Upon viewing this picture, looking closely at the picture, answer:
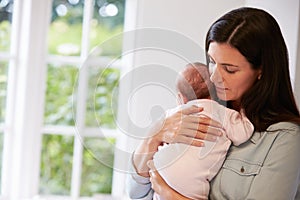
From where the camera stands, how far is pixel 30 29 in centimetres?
261

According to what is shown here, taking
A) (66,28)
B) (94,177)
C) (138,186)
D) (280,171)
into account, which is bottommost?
(94,177)

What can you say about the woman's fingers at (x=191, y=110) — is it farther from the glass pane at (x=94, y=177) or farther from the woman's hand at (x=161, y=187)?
the glass pane at (x=94, y=177)

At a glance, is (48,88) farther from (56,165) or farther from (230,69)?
(230,69)

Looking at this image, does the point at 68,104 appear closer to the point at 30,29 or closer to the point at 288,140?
the point at 30,29

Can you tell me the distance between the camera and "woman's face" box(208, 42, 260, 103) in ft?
5.25

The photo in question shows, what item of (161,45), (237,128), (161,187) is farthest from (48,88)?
(237,128)

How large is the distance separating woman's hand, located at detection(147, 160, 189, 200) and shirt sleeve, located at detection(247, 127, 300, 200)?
8.3 inches

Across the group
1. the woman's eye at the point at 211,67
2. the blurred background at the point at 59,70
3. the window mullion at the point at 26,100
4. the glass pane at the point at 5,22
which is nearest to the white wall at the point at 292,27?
the blurred background at the point at 59,70

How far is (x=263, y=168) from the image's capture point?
160 centimetres

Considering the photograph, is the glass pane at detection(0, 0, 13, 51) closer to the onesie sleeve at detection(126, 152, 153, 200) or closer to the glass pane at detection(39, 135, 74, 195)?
the glass pane at detection(39, 135, 74, 195)

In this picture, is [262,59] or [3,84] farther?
[3,84]

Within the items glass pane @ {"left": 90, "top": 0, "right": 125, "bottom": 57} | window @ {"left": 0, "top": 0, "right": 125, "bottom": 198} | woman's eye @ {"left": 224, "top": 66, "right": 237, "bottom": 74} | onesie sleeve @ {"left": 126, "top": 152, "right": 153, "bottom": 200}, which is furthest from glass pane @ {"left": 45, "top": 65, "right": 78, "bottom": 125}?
woman's eye @ {"left": 224, "top": 66, "right": 237, "bottom": 74}

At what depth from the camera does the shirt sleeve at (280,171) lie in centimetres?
157

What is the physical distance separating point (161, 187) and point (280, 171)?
13.3 inches
